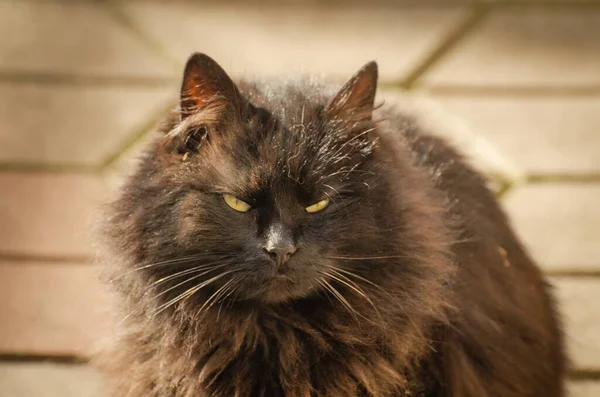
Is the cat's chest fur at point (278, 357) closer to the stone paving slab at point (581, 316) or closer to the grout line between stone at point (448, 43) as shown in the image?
the stone paving slab at point (581, 316)

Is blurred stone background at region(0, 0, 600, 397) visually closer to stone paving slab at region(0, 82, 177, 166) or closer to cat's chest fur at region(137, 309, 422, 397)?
stone paving slab at region(0, 82, 177, 166)

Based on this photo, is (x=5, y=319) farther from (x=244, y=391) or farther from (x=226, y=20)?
(x=226, y=20)

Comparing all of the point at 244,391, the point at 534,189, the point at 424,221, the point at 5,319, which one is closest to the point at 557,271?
the point at 534,189

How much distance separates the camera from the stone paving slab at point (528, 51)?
8.96ft

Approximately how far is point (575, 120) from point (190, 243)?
64.5 inches

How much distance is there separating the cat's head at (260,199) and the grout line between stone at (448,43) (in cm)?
135

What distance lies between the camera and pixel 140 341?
1.44 metres

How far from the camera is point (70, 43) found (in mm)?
2848

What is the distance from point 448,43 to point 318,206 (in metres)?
1.74

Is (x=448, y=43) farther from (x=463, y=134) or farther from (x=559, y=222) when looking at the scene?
(x=559, y=222)

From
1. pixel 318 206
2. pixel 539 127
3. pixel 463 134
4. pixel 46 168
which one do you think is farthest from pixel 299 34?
pixel 318 206

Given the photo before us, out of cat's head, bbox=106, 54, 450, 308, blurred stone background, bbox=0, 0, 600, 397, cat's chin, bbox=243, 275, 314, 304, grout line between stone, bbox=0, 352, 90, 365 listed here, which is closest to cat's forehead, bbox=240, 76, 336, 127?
cat's head, bbox=106, 54, 450, 308

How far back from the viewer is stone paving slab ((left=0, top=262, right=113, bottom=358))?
1890 mm

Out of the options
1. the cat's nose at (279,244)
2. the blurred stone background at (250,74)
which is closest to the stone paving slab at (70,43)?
the blurred stone background at (250,74)
